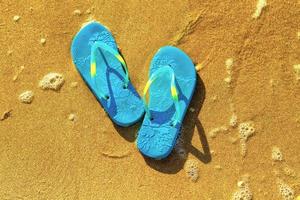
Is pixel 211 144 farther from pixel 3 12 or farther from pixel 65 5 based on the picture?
pixel 3 12

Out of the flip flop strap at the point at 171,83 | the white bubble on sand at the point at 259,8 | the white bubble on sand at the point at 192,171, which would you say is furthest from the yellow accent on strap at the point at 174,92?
the white bubble on sand at the point at 259,8

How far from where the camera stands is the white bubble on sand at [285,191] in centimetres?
203

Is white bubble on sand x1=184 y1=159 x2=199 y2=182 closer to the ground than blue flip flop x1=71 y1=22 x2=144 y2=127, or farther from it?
closer to the ground

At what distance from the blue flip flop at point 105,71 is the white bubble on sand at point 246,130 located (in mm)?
402

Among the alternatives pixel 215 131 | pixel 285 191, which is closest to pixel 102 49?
pixel 215 131

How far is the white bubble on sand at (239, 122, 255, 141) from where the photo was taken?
204 centimetres

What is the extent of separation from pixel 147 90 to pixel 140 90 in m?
0.05

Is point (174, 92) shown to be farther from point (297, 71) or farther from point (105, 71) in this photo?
point (297, 71)

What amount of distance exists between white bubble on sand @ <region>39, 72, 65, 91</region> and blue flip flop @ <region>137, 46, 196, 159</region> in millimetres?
357

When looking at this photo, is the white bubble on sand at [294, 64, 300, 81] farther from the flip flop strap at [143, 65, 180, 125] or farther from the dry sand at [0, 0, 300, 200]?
the flip flop strap at [143, 65, 180, 125]

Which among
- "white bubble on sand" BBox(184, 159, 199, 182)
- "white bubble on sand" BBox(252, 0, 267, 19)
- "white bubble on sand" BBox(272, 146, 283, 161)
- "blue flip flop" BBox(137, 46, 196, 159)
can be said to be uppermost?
"white bubble on sand" BBox(252, 0, 267, 19)

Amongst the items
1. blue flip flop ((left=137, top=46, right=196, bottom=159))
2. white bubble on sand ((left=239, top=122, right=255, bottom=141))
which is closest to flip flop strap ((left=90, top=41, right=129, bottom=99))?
blue flip flop ((left=137, top=46, right=196, bottom=159))

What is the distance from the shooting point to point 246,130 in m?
2.04

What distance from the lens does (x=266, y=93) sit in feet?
6.68
